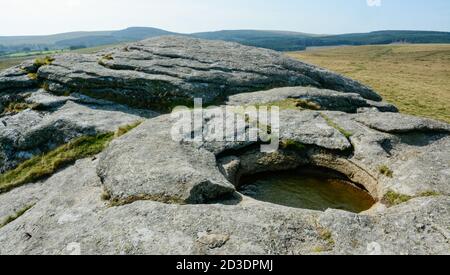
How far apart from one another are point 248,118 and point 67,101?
15.3 meters

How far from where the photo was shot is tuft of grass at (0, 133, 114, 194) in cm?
2161

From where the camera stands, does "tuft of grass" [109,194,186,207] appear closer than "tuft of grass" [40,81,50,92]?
Yes

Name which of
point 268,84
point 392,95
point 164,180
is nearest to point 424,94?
point 392,95

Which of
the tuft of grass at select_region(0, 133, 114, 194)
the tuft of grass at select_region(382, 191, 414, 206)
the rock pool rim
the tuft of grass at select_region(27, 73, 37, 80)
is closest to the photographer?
the tuft of grass at select_region(382, 191, 414, 206)

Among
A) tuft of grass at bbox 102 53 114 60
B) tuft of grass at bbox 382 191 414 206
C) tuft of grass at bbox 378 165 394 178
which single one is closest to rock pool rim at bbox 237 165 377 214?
tuft of grass at bbox 382 191 414 206

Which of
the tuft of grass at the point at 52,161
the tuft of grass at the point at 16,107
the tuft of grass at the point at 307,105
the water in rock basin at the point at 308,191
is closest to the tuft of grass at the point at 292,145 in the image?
the water in rock basin at the point at 308,191

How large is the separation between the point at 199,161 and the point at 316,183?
265 inches

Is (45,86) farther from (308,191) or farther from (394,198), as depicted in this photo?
(394,198)

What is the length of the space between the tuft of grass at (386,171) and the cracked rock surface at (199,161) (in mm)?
104

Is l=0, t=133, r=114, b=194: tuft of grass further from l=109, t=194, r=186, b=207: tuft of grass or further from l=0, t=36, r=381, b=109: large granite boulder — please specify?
l=109, t=194, r=186, b=207: tuft of grass

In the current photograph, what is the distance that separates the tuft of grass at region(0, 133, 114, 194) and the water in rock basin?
10219mm

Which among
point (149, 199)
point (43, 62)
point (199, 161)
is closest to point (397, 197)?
point (199, 161)

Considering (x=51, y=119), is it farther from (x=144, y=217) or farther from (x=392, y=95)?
(x=392, y=95)

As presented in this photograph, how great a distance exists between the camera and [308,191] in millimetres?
19328
